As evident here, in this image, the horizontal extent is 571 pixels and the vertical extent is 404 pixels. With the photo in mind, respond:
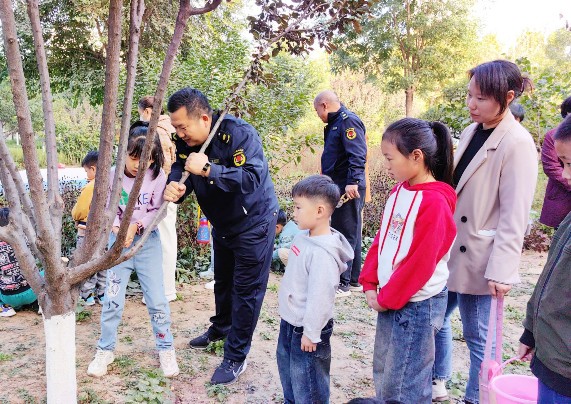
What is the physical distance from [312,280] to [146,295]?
133 centimetres

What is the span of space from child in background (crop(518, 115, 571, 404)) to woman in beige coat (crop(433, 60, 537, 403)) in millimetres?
573

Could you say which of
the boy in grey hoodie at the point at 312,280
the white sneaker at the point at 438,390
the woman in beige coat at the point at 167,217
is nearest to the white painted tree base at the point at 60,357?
the boy in grey hoodie at the point at 312,280

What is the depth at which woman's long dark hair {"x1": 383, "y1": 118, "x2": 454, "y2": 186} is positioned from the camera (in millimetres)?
2016

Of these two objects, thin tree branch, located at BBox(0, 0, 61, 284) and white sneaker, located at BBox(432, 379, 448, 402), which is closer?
thin tree branch, located at BBox(0, 0, 61, 284)

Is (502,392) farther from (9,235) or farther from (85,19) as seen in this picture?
(85,19)

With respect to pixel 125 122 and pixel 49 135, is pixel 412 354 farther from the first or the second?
pixel 49 135

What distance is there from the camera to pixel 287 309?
7.74 ft

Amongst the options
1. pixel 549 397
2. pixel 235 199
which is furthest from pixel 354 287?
pixel 549 397

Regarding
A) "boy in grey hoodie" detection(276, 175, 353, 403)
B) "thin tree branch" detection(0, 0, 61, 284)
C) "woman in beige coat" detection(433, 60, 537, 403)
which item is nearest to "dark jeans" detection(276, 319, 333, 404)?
"boy in grey hoodie" detection(276, 175, 353, 403)

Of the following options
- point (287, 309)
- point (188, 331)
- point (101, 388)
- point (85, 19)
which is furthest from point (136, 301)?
point (85, 19)

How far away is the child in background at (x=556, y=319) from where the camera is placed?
4.97ft

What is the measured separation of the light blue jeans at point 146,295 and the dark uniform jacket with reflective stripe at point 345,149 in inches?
87.7

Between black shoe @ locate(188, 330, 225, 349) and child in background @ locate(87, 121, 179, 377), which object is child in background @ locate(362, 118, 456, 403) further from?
black shoe @ locate(188, 330, 225, 349)

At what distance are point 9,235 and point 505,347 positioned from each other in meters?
3.50
